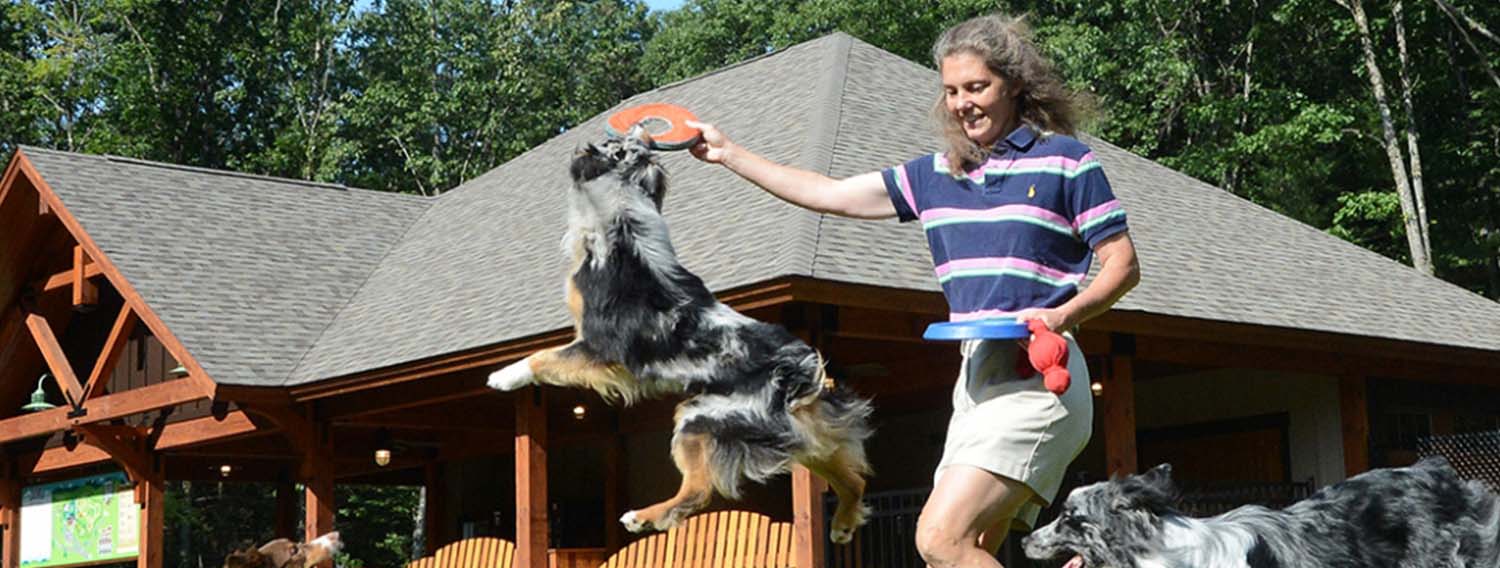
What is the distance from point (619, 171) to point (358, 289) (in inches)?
462

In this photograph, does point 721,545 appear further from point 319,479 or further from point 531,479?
point 319,479

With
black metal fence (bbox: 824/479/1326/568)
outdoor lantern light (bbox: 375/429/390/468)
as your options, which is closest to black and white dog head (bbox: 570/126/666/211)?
black metal fence (bbox: 824/479/1326/568)

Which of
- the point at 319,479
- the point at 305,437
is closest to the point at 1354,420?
the point at 319,479

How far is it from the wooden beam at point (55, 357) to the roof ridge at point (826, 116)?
6.46 meters

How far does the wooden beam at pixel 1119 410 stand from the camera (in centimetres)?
1162

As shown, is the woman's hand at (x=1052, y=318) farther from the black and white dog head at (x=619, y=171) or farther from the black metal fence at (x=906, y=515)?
the black metal fence at (x=906, y=515)

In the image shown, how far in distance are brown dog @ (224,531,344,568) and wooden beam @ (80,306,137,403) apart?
4.24 metres

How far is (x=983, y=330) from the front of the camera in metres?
3.73

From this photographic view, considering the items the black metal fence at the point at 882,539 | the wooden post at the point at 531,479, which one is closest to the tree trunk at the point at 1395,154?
the black metal fence at the point at 882,539

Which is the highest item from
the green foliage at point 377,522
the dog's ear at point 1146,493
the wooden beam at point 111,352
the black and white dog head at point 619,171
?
the wooden beam at point 111,352

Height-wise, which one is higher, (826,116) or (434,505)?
(826,116)

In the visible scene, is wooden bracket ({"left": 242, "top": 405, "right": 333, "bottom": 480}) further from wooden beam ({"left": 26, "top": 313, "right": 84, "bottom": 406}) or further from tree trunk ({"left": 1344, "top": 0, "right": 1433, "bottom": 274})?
tree trunk ({"left": 1344, "top": 0, "right": 1433, "bottom": 274})

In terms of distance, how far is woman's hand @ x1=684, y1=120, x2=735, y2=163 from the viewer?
437 centimetres

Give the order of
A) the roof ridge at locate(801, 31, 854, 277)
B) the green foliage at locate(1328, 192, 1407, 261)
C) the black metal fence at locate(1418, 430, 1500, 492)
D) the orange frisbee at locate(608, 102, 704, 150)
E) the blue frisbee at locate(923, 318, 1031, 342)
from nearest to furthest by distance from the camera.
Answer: the blue frisbee at locate(923, 318, 1031, 342)
the orange frisbee at locate(608, 102, 704, 150)
the roof ridge at locate(801, 31, 854, 277)
the black metal fence at locate(1418, 430, 1500, 492)
the green foliage at locate(1328, 192, 1407, 261)
